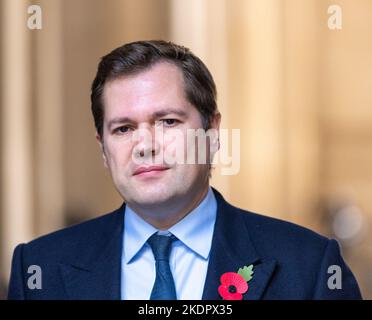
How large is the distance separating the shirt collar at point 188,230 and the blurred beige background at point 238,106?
1.16 ft

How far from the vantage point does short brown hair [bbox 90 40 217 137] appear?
6.89 feet

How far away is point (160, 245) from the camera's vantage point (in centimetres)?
208

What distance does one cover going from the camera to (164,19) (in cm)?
255

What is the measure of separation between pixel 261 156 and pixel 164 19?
1.92 ft

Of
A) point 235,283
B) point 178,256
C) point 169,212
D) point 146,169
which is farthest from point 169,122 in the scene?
point 235,283

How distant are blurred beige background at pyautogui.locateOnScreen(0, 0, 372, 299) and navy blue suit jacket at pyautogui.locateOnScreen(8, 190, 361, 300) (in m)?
0.31

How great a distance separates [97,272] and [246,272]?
1.39 feet

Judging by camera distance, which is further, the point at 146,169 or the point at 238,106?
the point at 238,106

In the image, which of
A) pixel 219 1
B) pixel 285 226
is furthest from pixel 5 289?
pixel 219 1

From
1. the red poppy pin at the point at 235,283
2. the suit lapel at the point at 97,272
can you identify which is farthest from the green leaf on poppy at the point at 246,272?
the suit lapel at the point at 97,272

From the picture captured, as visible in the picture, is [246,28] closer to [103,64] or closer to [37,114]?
[103,64]

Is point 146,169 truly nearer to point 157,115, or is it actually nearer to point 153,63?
point 157,115

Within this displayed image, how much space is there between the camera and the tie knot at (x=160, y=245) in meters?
2.06

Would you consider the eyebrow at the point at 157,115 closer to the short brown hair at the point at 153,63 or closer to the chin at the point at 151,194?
the short brown hair at the point at 153,63
